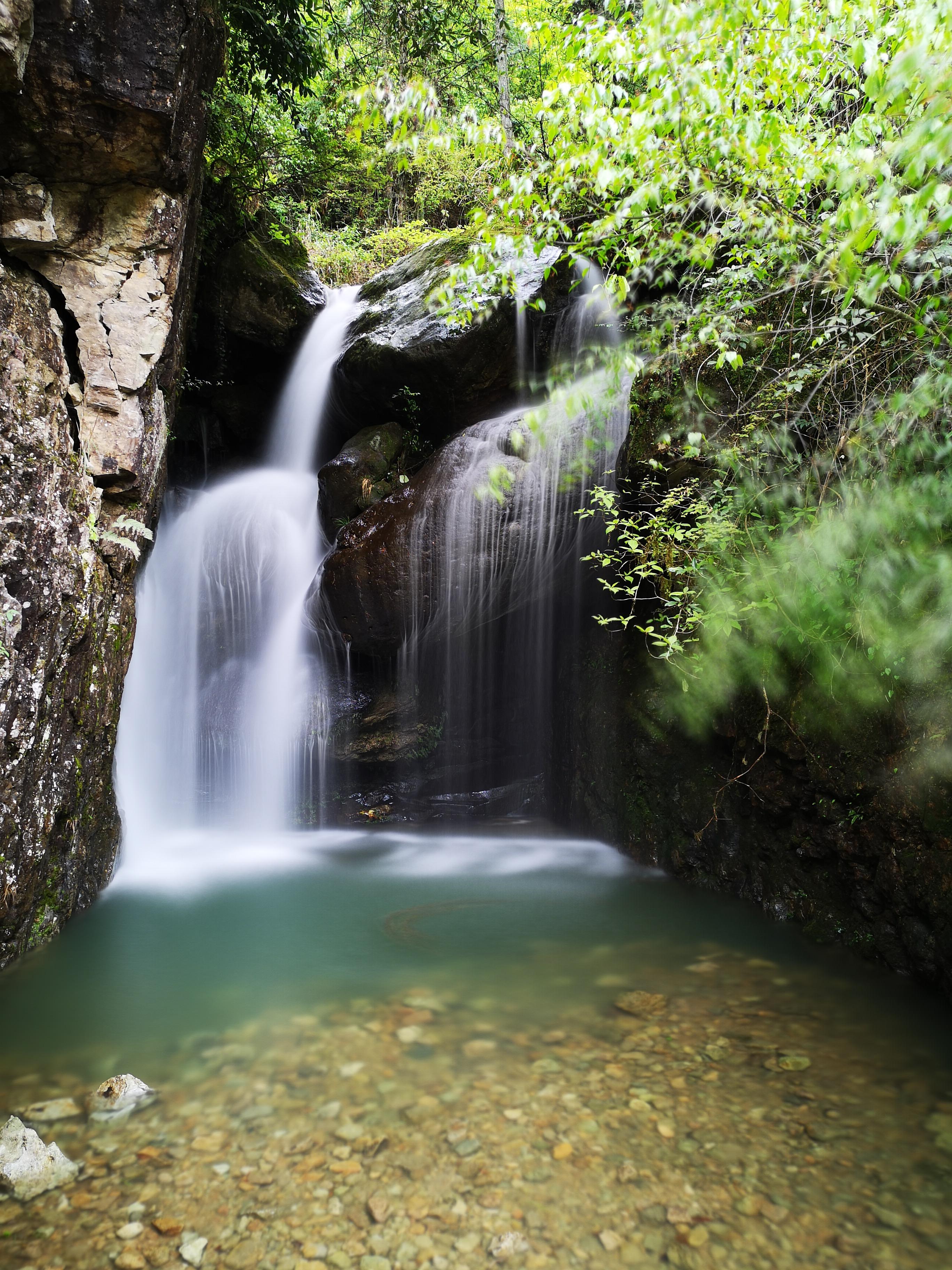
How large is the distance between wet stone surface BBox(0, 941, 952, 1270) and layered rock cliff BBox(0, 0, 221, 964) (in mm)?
1742

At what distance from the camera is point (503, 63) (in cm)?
1007

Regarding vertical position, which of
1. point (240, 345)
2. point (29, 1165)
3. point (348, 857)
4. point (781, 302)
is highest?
point (240, 345)

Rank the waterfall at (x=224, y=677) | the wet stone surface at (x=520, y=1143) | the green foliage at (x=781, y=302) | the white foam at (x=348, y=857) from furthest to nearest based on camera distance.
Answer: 1. the waterfall at (x=224, y=677)
2. the white foam at (x=348, y=857)
3. the green foliage at (x=781, y=302)
4. the wet stone surface at (x=520, y=1143)

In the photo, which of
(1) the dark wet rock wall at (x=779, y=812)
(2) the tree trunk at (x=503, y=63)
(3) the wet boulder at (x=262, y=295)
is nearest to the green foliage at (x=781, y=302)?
(1) the dark wet rock wall at (x=779, y=812)

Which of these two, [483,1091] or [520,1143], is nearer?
[520,1143]

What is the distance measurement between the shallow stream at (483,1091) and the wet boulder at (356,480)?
4235mm

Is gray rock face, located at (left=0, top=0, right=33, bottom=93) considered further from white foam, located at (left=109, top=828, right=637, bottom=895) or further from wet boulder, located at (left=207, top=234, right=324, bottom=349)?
white foam, located at (left=109, top=828, right=637, bottom=895)

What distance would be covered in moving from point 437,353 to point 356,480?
5.79ft

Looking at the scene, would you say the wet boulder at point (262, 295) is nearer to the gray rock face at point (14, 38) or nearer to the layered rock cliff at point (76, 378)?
the layered rock cliff at point (76, 378)

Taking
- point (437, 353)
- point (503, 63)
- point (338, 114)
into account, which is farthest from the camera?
point (338, 114)

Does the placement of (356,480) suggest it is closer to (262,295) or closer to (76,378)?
(76,378)

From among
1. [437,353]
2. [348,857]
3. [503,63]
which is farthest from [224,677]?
[503,63]

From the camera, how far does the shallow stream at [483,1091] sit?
7.22 feet

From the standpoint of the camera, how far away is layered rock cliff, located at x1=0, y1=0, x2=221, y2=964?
13.3 feet
